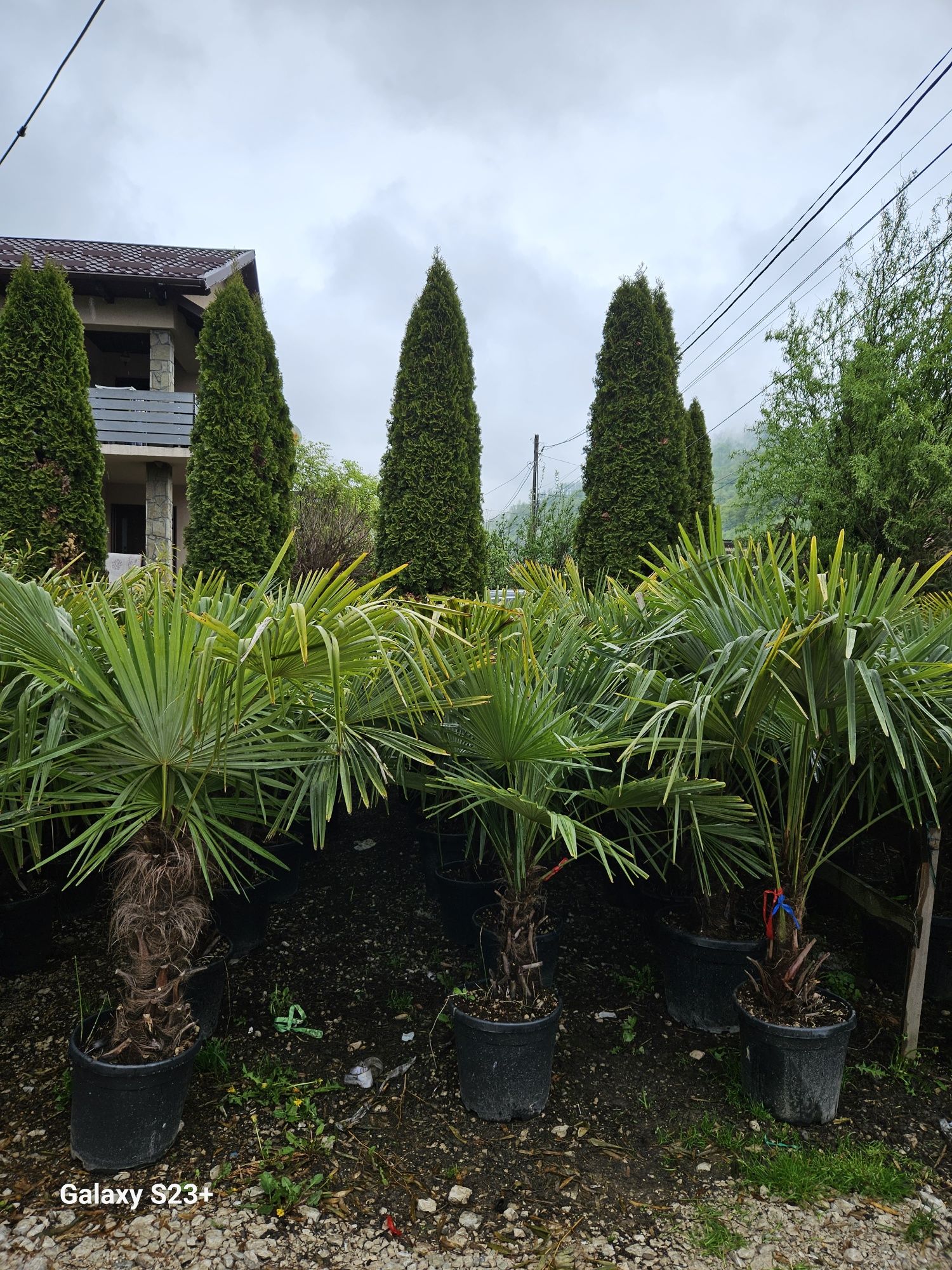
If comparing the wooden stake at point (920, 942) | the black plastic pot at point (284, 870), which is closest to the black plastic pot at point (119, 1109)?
the black plastic pot at point (284, 870)

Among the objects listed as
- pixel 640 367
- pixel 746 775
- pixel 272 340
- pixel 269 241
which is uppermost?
pixel 269 241

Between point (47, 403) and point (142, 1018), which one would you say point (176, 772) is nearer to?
point (142, 1018)

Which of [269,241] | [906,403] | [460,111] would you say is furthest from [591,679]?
[269,241]

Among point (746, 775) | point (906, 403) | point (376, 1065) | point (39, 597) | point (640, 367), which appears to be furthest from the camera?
point (906, 403)

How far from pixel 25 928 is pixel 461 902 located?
6.96 ft

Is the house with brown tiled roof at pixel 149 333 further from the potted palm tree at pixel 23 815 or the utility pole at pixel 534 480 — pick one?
the potted palm tree at pixel 23 815

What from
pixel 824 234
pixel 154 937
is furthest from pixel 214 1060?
pixel 824 234

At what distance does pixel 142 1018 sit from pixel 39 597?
1.39 meters

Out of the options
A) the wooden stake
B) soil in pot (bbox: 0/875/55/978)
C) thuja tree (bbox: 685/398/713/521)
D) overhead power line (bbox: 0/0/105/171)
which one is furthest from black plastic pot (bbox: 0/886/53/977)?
thuja tree (bbox: 685/398/713/521)

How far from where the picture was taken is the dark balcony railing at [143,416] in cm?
1327

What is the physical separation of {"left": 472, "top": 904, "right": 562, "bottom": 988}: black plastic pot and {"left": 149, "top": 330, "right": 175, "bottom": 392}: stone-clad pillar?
43.2ft

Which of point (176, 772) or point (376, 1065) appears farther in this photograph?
point (376, 1065)

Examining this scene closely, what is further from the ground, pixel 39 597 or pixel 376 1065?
pixel 39 597

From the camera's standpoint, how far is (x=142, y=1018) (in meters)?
2.36
